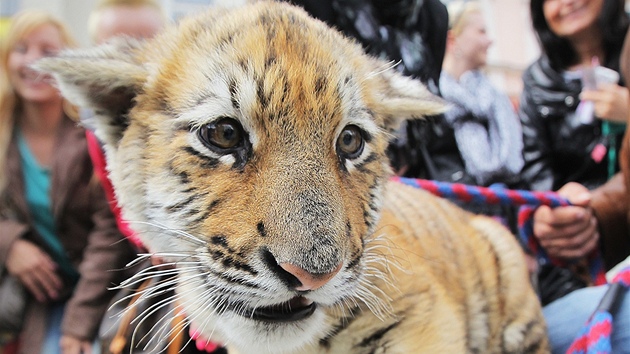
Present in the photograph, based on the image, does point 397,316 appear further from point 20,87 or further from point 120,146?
point 20,87

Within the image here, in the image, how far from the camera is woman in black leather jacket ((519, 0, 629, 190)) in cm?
251

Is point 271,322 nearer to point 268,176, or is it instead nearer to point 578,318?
point 268,176

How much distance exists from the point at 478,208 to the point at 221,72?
1.84 metres

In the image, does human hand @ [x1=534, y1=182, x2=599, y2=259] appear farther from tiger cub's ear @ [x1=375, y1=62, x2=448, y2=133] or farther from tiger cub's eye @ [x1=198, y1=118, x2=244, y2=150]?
tiger cub's eye @ [x1=198, y1=118, x2=244, y2=150]

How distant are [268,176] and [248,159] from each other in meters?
0.07

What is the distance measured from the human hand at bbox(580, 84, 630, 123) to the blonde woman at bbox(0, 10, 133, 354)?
214 cm

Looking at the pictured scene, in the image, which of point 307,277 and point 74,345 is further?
point 74,345

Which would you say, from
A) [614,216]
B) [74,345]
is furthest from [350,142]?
[74,345]

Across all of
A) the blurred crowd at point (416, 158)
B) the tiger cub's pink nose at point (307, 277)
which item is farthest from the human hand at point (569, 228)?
the tiger cub's pink nose at point (307, 277)

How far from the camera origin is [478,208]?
106 inches

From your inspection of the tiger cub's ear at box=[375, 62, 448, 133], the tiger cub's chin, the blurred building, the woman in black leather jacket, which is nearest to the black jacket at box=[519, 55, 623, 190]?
the woman in black leather jacket

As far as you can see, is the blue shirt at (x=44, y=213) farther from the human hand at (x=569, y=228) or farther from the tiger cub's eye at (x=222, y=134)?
the human hand at (x=569, y=228)

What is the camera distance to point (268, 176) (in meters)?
1.13

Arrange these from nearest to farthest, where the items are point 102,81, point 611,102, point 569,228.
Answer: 1. point 102,81
2. point 569,228
3. point 611,102
